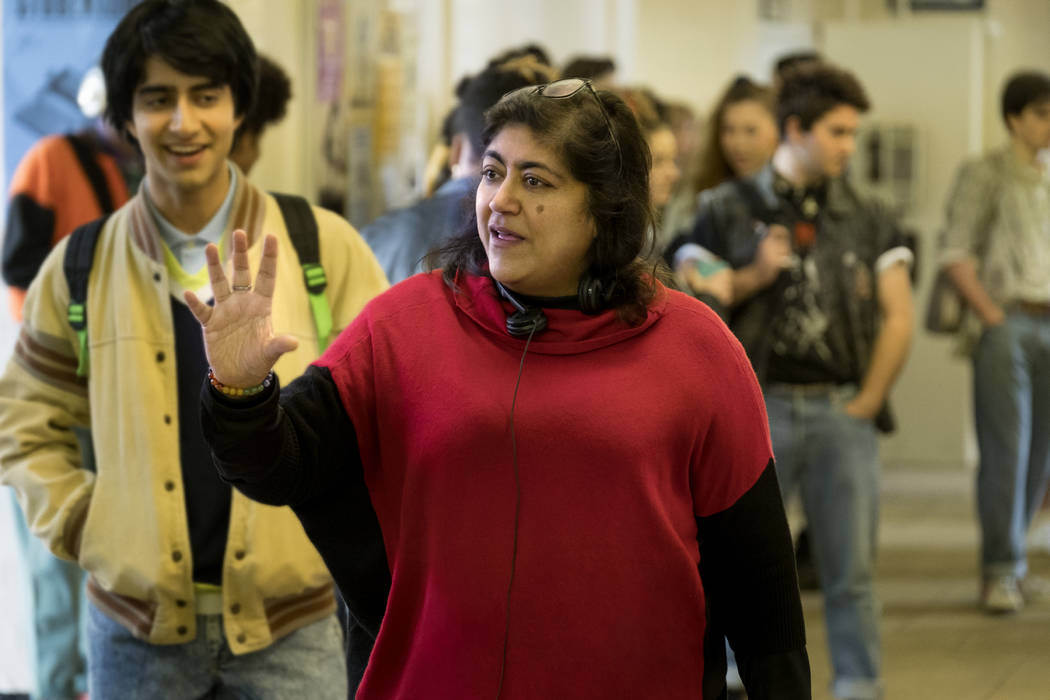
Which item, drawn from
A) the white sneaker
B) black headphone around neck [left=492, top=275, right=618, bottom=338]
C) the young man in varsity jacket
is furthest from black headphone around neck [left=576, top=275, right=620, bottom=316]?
the white sneaker

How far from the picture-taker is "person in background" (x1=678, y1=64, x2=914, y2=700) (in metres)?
4.61

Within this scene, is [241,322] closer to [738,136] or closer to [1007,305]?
[738,136]

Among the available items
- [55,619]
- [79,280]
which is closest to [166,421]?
[79,280]

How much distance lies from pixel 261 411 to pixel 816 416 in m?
3.00

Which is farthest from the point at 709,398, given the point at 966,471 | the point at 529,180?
the point at 966,471

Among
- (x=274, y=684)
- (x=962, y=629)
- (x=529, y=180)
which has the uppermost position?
(x=529, y=180)

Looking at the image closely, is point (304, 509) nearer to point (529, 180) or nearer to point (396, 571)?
point (396, 571)

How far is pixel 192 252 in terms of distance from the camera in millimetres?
2762

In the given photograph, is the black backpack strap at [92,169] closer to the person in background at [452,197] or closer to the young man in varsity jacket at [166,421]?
the person in background at [452,197]

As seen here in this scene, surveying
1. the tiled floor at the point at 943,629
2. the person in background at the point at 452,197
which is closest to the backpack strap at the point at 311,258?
the person in background at the point at 452,197

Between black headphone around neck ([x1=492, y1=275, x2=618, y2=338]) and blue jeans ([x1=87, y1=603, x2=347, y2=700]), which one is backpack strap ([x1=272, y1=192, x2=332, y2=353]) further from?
black headphone around neck ([x1=492, y1=275, x2=618, y2=338])

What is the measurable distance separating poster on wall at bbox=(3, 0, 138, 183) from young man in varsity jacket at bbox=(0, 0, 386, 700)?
180 cm

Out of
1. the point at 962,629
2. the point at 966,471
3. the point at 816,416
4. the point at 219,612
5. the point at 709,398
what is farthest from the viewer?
the point at 966,471

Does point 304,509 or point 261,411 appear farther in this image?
point 304,509
